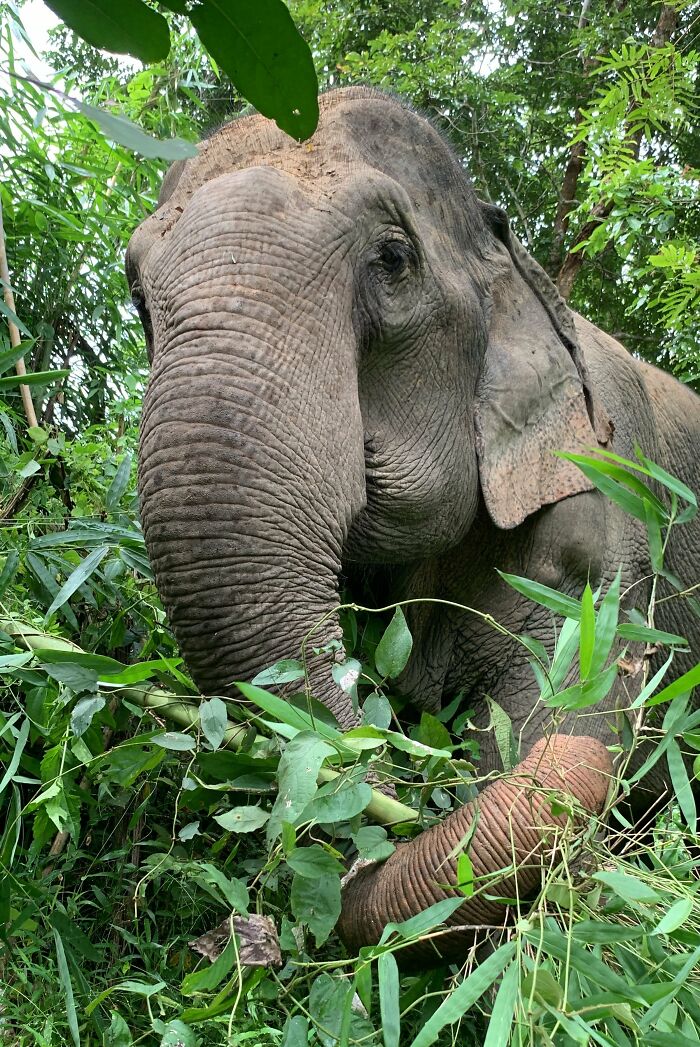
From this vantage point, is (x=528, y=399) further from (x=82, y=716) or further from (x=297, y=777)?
(x=297, y=777)

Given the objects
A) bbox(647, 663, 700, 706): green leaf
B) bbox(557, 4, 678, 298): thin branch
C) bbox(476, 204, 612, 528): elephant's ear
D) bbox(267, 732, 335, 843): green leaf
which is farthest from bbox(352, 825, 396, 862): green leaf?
bbox(557, 4, 678, 298): thin branch

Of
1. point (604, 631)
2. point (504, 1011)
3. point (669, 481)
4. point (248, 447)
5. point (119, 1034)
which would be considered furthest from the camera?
point (248, 447)

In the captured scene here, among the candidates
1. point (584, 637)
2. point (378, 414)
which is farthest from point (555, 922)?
point (378, 414)

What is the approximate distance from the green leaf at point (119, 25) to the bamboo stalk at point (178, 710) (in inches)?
40.1

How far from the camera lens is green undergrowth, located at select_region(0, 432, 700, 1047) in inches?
49.4

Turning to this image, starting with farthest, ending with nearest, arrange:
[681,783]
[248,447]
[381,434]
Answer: [381,434]
[248,447]
[681,783]

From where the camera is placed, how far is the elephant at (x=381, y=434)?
5.95 ft

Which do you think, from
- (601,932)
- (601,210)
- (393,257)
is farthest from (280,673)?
(601,210)

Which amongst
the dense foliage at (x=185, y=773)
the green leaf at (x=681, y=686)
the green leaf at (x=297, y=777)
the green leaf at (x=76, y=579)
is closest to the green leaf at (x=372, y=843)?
the dense foliage at (x=185, y=773)

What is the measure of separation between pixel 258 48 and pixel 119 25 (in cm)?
7

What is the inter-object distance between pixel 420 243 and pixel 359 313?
0.27 meters

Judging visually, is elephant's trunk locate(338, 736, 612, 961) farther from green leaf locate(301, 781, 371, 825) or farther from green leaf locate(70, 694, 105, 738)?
green leaf locate(70, 694, 105, 738)

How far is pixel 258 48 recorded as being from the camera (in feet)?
1.77

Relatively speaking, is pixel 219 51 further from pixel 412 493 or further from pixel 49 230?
pixel 49 230
